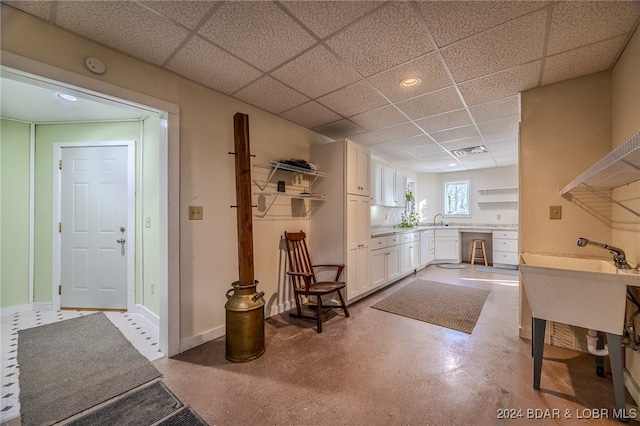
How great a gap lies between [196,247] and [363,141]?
2.91m

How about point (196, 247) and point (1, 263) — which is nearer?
point (196, 247)

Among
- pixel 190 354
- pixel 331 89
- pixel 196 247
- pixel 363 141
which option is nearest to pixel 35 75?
pixel 196 247

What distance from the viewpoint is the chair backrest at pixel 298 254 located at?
2977mm

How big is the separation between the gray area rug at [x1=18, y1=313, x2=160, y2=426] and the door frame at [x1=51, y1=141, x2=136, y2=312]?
59cm

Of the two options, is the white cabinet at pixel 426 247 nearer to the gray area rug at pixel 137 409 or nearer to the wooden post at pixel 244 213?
the wooden post at pixel 244 213

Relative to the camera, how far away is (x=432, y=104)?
2.68m

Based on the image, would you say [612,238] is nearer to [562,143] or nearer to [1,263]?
[562,143]

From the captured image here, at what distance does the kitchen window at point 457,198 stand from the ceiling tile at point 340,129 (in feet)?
13.4

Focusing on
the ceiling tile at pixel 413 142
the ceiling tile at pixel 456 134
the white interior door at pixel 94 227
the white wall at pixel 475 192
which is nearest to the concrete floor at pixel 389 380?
the white interior door at pixel 94 227

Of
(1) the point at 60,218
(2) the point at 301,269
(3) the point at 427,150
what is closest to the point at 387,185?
(3) the point at 427,150

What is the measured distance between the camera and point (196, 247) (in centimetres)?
226

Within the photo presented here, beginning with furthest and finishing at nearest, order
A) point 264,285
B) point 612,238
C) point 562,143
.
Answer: point 264,285
point 562,143
point 612,238

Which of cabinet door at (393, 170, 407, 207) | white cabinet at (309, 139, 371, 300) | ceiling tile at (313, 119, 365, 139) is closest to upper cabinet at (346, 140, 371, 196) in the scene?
white cabinet at (309, 139, 371, 300)

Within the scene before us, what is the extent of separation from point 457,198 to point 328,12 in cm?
615
